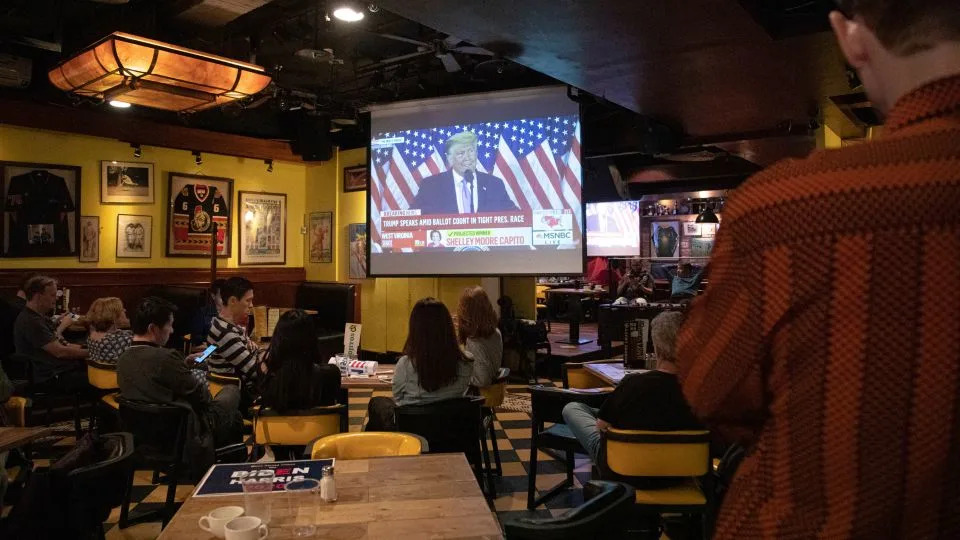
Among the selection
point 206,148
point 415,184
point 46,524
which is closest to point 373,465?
point 46,524

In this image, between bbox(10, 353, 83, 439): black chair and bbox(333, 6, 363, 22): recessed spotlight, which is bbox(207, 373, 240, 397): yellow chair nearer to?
bbox(10, 353, 83, 439): black chair

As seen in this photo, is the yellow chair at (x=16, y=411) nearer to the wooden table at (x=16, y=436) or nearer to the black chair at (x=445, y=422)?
the wooden table at (x=16, y=436)

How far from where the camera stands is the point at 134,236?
835cm

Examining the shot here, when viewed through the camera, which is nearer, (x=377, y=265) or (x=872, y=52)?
(x=872, y=52)

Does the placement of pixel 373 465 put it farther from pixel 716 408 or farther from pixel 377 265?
pixel 377 265

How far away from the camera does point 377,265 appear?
652 cm

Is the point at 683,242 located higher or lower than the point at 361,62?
lower

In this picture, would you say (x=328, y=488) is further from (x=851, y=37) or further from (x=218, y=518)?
(x=851, y=37)

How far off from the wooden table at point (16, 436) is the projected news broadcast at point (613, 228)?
9.60 metres

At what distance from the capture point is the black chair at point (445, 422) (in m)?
3.40

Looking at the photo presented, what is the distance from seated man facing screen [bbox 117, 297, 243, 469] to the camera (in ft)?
11.1

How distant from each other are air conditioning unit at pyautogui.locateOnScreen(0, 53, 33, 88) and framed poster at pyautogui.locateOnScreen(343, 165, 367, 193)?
394 centimetres

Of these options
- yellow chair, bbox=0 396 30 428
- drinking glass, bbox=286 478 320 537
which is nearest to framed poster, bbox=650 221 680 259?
yellow chair, bbox=0 396 30 428

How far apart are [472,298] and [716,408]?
156 inches
